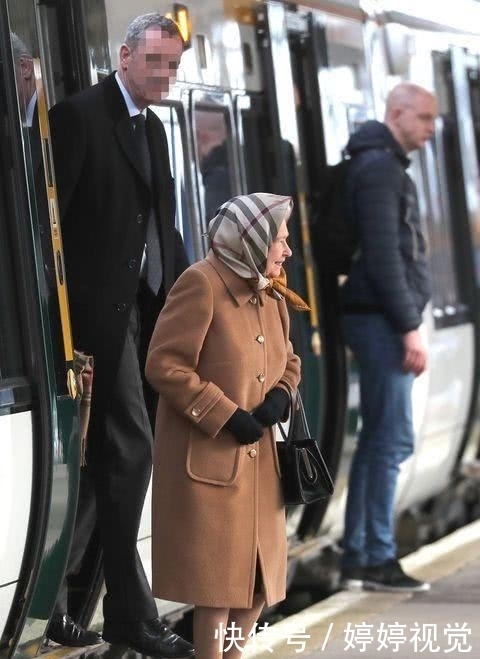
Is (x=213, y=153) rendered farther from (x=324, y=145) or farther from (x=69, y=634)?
(x=69, y=634)

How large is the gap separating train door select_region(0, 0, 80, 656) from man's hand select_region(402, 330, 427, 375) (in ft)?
6.97

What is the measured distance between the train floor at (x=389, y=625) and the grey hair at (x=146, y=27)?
6.71 ft

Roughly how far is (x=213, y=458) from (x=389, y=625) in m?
1.88

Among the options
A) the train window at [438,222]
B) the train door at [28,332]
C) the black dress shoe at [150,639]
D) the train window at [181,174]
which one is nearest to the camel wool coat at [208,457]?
the train door at [28,332]

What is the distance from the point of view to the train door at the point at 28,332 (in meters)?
4.54

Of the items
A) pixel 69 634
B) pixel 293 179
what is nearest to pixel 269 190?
pixel 293 179

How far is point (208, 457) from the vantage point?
4.29 metres

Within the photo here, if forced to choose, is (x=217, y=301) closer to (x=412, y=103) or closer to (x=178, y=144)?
(x=178, y=144)

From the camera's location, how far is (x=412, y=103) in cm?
671

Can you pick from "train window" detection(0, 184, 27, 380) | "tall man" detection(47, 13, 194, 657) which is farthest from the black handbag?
"train window" detection(0, 184, 27, 380)

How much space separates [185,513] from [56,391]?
23.2 inches

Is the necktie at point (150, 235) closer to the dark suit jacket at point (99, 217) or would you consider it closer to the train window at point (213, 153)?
the dark suit jacket at point (99, 217)

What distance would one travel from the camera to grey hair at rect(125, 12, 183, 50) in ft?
15.5

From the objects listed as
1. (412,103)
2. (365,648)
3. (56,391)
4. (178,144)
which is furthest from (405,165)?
(56,391)
